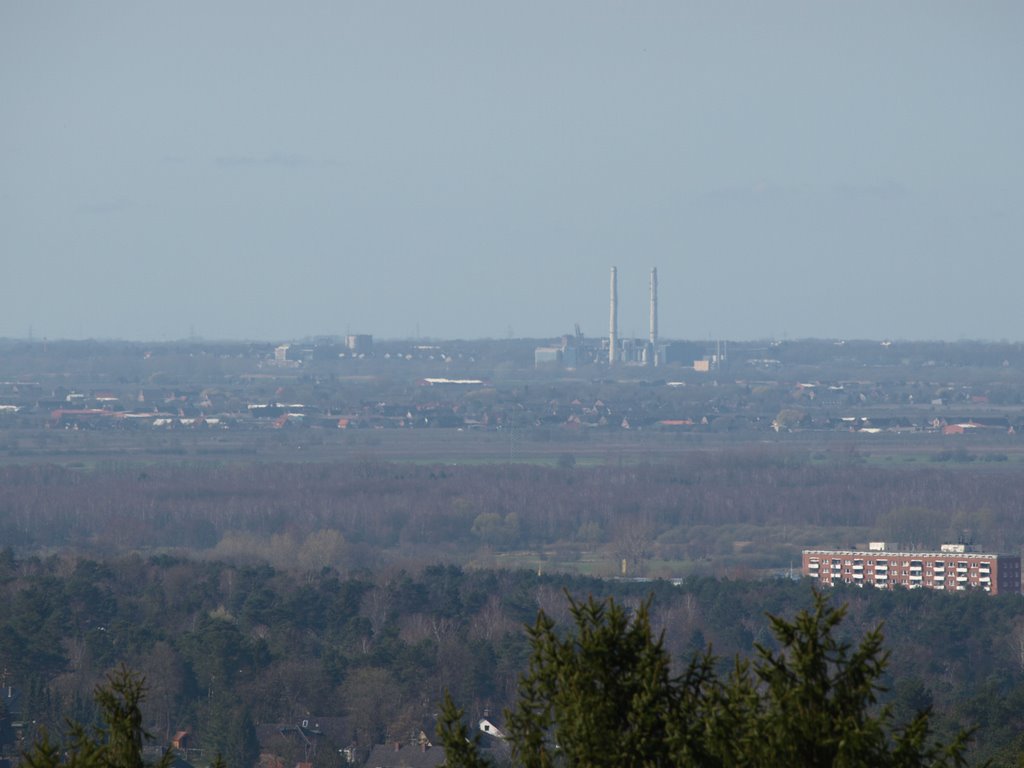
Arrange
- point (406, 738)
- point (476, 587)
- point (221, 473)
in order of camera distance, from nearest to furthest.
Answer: point (406, 738) < point (476, 587) < point (221, 473)

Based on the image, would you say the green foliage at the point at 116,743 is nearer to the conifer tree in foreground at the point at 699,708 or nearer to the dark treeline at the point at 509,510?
the conifer tree in foreground at the point at 699,708

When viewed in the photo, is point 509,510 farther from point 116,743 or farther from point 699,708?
point 699,708

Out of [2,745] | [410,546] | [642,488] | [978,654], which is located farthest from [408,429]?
[2,745]

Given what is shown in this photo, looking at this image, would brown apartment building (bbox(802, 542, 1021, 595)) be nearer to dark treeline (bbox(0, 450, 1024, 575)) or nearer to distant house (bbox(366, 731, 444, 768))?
dark treeline (bbox(0, 450, 1024, 575))

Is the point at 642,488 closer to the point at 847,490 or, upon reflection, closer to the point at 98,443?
the point at 847,490

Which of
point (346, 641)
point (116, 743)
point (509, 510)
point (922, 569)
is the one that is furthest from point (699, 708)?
point (509, 510)

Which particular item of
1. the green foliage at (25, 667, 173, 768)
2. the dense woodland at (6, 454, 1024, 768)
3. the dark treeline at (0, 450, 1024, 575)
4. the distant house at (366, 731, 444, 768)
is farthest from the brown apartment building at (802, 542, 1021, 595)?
the green foliage at (25, 667, 173, 768)

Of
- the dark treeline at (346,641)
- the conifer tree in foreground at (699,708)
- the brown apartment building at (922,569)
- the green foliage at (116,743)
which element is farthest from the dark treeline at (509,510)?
the conifer tree in foreground at (699,708)

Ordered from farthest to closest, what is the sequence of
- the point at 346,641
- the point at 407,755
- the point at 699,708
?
1. the point at 346,641
2. the point at 407,755
3. the point at 699,708
